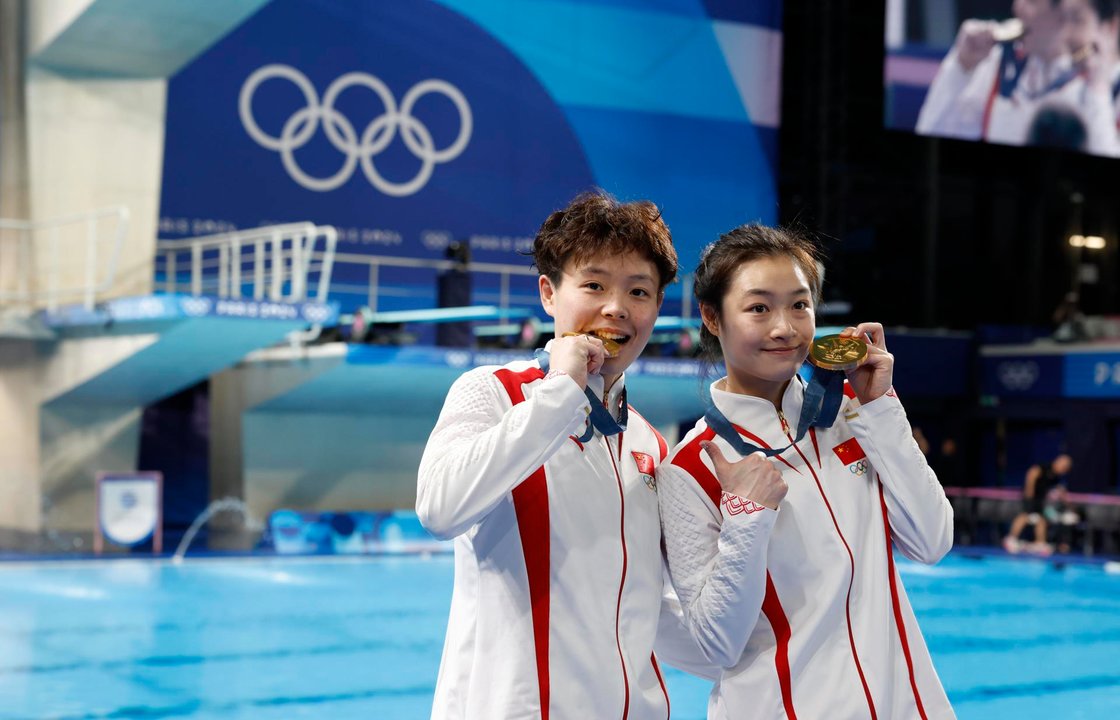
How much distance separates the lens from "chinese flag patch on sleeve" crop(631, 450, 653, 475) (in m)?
2.17

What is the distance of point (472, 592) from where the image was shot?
2016 mm

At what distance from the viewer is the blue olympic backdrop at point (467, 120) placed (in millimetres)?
16406

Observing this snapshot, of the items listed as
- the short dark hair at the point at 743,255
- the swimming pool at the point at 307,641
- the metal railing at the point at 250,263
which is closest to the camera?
the short dark hair at the point at 743,255

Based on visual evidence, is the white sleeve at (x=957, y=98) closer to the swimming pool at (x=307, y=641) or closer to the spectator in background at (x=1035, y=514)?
the spectator in background at (x=1035, y=514)

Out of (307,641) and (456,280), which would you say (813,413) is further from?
(456,280)

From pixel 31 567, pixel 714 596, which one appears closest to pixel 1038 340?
pixel 31 567

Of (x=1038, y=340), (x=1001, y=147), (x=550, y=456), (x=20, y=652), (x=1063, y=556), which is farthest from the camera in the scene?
(x=1001, y=147)

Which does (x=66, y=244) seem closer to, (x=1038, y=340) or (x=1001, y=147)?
(x=1038, y=340)

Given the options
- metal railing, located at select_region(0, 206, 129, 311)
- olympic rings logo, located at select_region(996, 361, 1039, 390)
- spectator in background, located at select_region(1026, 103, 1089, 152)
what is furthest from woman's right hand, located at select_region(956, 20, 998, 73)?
metal railing, located at select_region(0, 206, 129, 311)

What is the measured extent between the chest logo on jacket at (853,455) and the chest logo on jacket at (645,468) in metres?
0.35

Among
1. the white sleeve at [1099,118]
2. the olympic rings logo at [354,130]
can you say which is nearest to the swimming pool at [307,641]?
the white sleeve at [1099,118]

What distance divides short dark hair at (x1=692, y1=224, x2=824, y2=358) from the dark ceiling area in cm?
2028

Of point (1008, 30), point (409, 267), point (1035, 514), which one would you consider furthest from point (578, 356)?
point (1035, 514)

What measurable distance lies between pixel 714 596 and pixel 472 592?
418mm
